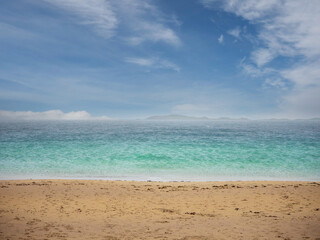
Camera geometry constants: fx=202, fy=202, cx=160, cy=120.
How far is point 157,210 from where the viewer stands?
9703mm

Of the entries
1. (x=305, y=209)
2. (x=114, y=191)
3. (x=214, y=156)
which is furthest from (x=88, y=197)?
(x=214, y=156)

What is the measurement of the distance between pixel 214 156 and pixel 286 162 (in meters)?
7.60

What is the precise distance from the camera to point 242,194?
39.2 ft

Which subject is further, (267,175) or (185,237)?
(267,175)

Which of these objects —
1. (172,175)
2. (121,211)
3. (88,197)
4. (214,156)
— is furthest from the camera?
(214,156)

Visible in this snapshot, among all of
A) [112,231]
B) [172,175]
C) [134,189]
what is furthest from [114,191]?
[172,175]

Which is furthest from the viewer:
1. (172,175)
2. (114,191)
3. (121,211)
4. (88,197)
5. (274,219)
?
(172,175)

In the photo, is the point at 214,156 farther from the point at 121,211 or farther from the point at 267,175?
the point at 121,211

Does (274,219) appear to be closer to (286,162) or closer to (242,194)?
(242,194)

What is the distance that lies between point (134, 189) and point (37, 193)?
573cm

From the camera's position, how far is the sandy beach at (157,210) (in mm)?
7117

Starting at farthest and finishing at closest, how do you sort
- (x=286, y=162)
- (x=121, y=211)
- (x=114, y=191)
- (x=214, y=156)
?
(x=214, y=156) < (x=286, y=162) < (x=114, y=191) < (x=121, y=211)

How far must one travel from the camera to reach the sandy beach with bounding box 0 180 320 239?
712cm

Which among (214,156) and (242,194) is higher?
(214,156)
